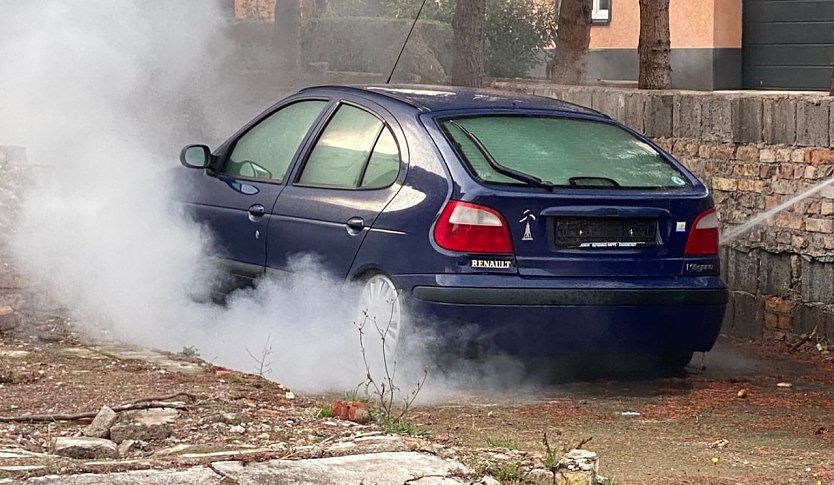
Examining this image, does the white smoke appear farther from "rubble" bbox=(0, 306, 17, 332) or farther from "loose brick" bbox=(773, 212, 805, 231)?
"loose brick" bbox=(773, 212, 805, 231)

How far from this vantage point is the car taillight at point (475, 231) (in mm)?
7691

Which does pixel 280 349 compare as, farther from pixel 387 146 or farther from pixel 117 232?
pixel 117 232

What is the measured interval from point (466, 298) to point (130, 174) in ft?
20.2

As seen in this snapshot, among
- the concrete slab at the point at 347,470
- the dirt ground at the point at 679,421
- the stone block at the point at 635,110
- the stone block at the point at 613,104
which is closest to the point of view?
the concrete slab at the point at 347,470

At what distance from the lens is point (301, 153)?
29.0 ft

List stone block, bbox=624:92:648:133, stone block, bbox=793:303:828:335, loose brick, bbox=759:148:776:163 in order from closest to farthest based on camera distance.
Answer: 1. stone block, bbox=793:303:828:335
2. loose brick, bbox=759:148:776:163
3. stone block, bbox=624:92:648:133

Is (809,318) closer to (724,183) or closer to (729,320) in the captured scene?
(729,320)

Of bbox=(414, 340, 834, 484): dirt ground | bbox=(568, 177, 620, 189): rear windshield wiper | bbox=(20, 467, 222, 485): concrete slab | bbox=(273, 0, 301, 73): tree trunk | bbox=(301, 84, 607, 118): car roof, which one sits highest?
bbox=(273, 0, 301, 73): tree trunk

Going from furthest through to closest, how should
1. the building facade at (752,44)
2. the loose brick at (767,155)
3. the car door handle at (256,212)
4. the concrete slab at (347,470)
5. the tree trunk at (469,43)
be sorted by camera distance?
the building facade at (752,44)
the tree trunk at (469,43)
the loose brick at (767,155)
the car door handle at (256,212)
the concrete slab at (347,470)

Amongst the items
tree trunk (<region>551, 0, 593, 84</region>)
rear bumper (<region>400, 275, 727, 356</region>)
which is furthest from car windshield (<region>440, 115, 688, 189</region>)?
tree trunk (<region>551, 0, 593, 84</region>)

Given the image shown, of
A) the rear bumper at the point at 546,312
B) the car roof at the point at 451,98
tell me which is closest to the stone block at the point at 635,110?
the car roof at the point at 451,98

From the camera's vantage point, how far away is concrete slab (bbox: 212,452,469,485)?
5113 mm

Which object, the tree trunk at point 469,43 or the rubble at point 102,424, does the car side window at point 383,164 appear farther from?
the tree trunk at point 469,43

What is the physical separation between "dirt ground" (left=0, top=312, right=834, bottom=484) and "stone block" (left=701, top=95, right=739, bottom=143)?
1.71 m
